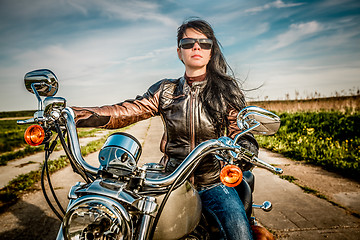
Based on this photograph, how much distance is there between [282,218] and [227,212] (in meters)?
2.10

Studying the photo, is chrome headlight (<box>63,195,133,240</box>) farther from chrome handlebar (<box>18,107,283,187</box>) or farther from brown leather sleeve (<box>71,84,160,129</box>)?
brown leather sleeve (<box>71,84,160,129</box>)

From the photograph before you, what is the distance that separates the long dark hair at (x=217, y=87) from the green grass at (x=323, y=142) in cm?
393

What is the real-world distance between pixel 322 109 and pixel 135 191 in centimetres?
1207

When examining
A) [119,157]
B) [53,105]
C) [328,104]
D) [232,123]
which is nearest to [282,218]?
[232,123]

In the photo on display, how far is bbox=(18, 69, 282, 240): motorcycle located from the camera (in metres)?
0.84

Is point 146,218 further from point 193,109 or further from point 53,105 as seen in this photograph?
point 193,109

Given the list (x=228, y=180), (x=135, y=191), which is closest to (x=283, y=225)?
(x=228, y=180)

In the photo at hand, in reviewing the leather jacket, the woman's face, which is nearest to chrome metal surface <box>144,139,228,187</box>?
the leather jacket

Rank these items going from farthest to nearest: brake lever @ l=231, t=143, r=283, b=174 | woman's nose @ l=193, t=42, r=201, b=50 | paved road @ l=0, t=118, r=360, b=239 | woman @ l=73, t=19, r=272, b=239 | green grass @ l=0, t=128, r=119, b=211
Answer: green grass @ l=0, t=128, r=119, b=211
paved road @ l=0, t=118, r=360, b=239
woman's nose @ l=193, t=42, r=201, b=50
woman @ l=73, t=19, r=272, b=239
brake lever @ l=231, t=143, r=283, b=174

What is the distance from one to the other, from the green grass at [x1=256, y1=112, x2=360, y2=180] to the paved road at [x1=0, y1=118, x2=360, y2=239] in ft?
5.10

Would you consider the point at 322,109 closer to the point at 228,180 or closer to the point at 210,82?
the point at 210,82

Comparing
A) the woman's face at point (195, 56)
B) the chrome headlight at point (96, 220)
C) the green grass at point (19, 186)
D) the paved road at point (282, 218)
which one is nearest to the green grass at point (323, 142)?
the paved road at point (282, 218)

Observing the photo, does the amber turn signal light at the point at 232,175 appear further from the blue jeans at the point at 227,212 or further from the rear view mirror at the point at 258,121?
the blue jeans at the point at 227,212

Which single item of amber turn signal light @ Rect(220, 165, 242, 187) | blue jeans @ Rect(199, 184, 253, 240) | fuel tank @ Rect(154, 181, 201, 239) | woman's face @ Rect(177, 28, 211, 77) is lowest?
blue jeans @ Rect(199, 184, 253, 240)
